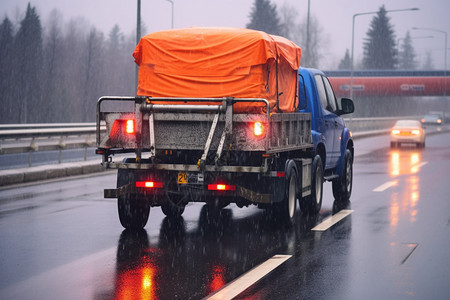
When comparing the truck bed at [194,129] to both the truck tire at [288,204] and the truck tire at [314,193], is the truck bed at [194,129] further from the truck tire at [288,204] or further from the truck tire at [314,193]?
the truck tire at [314,193]

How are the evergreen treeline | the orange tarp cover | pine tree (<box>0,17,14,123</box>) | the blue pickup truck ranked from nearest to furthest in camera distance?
the blue pickup truck → the orange tarp cover → pine tree (<box>0,17,14,123</box>) → the evergreen treeline

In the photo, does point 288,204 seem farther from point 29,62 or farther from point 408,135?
point 29,62

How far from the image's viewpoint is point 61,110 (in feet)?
281

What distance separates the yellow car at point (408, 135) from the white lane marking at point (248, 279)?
30432 mm

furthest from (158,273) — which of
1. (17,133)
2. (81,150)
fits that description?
(81,150)

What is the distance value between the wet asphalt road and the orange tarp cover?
1.81 meters

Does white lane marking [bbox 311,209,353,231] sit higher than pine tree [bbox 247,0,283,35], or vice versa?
pine tree [bbox 247,0,283,35]

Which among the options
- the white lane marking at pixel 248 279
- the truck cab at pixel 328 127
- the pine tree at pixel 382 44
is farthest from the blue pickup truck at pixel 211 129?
the pine tree at pixel 382 44

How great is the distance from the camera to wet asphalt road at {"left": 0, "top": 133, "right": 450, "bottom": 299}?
273 inches

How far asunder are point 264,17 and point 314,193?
9648 centimetres

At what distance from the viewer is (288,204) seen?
10758mm

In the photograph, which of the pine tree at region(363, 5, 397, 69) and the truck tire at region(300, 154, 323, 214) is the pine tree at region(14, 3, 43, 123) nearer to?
the pine tree at region(363, 5, 397, 69)

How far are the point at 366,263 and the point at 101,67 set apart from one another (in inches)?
3930

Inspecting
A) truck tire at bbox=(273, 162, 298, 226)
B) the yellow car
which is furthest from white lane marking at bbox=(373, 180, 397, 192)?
the yellow car
